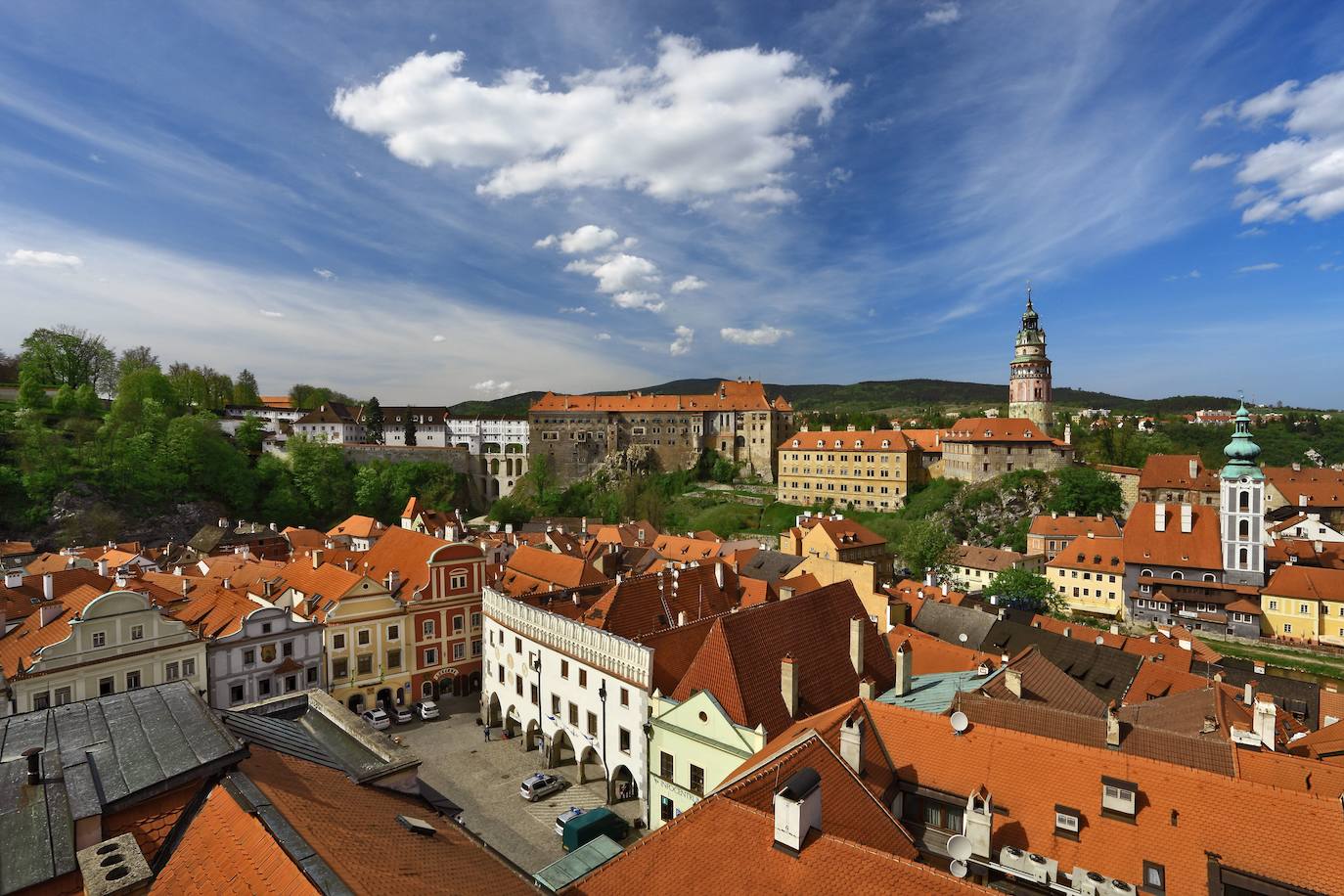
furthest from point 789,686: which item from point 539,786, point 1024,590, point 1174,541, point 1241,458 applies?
point 1241,458

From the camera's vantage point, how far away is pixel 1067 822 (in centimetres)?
1195

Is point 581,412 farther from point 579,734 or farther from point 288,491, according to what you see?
point 579,734

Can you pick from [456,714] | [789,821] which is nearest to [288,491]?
[456,714]

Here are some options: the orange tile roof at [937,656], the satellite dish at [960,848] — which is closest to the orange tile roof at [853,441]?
the orange tile roof at [937,656]

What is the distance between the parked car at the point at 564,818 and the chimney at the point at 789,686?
7769 millimetres

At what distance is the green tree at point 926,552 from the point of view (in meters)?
59.8

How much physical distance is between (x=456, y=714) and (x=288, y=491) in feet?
Answer: 203

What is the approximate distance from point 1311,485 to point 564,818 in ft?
282

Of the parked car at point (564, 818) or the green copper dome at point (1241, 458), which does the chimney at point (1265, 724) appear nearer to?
the parked car at point (564, 818)

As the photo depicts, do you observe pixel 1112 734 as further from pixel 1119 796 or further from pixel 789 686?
pixel 789 686

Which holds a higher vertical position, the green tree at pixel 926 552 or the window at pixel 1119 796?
the window at pixel 1119 796

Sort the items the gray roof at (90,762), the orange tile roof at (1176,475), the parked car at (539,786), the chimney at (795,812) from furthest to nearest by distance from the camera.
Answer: the orange tile roof at (1176,475) → the parked car at (539,786) → the chimney at (795,812) → the gray roof at (90,762)

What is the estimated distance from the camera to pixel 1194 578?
51156 mm

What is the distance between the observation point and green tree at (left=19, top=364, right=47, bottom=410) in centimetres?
7388
